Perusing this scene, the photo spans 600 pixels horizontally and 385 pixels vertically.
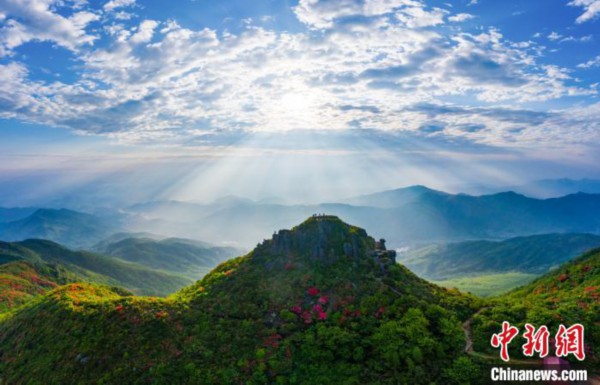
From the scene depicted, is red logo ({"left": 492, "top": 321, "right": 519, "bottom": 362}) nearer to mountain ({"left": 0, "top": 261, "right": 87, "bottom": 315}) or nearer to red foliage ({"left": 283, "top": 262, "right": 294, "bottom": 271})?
red foliage ({"left": 283, "top": 262, "right": 294, "bottom": 271})

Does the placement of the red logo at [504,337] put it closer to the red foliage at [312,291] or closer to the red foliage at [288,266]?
the red foliage at [312,291]

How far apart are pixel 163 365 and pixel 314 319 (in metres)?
25.2

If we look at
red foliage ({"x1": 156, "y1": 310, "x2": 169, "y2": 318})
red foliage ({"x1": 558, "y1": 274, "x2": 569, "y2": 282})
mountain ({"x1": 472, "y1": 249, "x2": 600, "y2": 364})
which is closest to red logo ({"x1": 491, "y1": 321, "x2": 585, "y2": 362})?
mountain ({"x1": 472, "y1": 249, "x2": 600, "y2": 364})

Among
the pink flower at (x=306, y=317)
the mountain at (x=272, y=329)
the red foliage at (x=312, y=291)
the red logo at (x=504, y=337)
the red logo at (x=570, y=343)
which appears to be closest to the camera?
the red logo at (x=570, y=343)

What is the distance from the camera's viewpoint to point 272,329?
192 ft

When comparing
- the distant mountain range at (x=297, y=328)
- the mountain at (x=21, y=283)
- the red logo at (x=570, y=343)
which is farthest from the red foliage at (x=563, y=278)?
the mountain at (x=21, y=283)

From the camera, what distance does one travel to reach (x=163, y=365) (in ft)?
170

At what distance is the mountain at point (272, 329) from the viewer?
49938mm

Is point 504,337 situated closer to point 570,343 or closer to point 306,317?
point 570,343

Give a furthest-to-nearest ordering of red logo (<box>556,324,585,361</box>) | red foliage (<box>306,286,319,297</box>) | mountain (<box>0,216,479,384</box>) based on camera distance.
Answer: red foliage (<box>306,286,319,297</box>) → mountain (<box>0,216,479,384</box>) → red logo (<box>556,324,585,361</box>)

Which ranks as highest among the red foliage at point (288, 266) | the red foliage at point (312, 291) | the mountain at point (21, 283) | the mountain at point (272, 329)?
the red foliage at point (288, 266)

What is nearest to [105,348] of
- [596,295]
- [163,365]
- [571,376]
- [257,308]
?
[163,365]

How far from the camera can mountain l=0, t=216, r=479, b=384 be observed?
164 feet

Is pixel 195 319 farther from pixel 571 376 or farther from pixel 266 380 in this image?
pixel 571 376
